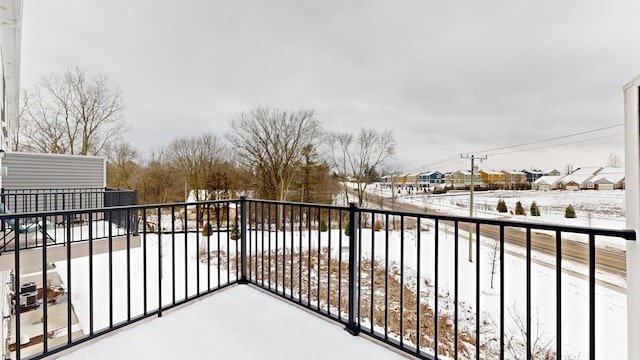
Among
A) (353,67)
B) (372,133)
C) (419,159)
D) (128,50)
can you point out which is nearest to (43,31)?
(128,50)

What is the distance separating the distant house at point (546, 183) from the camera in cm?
1547

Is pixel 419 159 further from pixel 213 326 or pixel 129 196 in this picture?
pixel 213 326

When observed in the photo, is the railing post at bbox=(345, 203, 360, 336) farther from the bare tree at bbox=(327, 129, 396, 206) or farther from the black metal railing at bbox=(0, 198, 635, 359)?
the bare tree at bbox=(327, 129, 396, 206)

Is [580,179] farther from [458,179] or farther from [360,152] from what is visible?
[360,152]

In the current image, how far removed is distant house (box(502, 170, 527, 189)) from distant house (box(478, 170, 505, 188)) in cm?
26

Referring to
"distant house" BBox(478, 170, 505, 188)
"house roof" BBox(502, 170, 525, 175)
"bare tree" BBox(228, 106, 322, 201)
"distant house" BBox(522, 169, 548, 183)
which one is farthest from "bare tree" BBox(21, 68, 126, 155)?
"distant house" BBox(522, 169, 548, 183)

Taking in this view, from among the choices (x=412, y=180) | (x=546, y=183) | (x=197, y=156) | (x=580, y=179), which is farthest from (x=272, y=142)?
(x=580, y=179)

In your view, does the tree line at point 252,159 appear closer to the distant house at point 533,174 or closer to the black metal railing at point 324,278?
the black metal railing at point 324,278

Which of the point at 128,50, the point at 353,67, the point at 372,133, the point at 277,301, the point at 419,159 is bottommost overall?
the point at 277,301

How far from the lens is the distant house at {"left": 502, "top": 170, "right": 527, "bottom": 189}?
699 inches

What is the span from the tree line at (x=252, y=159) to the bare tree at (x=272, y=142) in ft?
0.19

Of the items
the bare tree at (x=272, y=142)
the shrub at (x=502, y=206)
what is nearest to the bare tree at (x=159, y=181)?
the bare tree at (x=272, y=142)

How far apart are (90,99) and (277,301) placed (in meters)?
15.4

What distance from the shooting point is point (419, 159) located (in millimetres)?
20406
